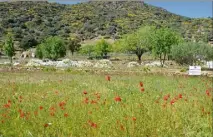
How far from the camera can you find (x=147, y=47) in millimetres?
70875

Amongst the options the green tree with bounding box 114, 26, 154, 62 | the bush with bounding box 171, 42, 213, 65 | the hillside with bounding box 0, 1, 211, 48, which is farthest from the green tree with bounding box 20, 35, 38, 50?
the bush with bounding box 171, 42, 213, 65

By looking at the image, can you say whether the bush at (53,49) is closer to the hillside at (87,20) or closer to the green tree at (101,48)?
the green tree at (101,48)

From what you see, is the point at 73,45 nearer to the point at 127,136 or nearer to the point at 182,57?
the point at 182,57

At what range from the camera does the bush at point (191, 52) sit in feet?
165

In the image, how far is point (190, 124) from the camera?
6.31 metres

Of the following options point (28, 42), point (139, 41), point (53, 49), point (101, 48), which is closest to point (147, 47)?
point (139, 41)

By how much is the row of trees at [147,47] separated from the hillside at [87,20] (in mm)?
20456

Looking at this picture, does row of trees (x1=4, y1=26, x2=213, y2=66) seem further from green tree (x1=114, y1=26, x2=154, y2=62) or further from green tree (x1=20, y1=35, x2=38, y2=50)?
green tree (x1=20, y1=35, x2=38, y2=50)

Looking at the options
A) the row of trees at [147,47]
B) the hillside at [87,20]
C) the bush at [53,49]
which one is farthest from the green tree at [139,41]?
the hillside at [87,20]

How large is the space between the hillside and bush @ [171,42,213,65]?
5582 centimetres

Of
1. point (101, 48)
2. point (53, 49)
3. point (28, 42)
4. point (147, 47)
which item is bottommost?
point (101, 48)

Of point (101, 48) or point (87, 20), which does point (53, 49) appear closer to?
point (101, 48)

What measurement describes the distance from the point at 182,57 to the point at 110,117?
160ft

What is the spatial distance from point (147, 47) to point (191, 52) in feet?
68.7
